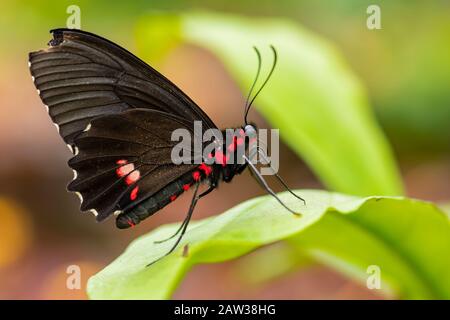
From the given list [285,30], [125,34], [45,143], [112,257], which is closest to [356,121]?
[285,30]

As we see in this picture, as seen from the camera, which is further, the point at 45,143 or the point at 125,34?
the point at 125,34

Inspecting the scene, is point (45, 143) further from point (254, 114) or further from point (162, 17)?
point (162, 17)

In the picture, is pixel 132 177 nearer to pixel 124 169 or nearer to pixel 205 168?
pixel 124 169

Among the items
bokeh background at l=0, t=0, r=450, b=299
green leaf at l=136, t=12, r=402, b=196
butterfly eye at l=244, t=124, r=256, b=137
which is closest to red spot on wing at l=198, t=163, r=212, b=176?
butterfly eye at l=244, t=124, r=256, b=137

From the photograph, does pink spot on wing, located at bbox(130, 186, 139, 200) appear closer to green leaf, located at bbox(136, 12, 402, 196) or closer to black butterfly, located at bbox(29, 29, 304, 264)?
black butterfly, located at bbox(29, 29, 304, 264)

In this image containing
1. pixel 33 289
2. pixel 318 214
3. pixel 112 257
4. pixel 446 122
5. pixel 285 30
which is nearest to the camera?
pixel 318 214

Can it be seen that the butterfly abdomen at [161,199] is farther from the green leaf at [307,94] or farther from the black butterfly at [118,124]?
the green leaf at [307,94]

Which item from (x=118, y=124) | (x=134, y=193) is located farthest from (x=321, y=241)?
(x=118, y=124)
